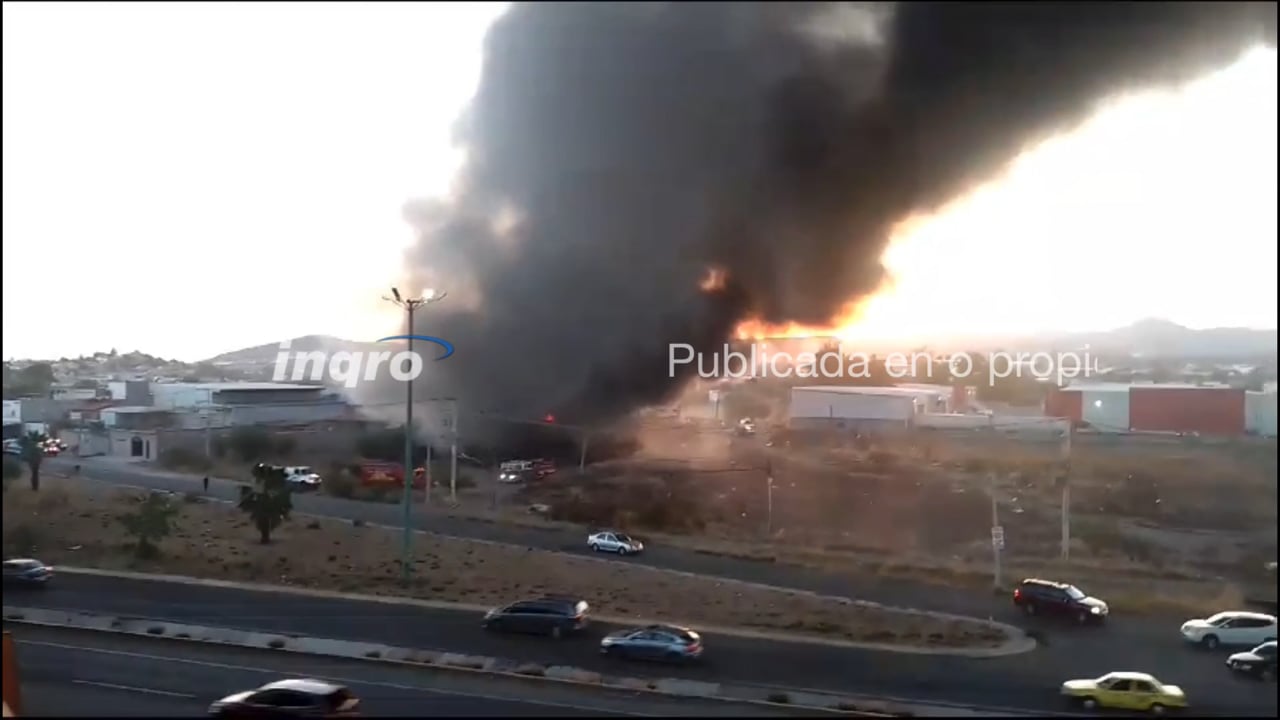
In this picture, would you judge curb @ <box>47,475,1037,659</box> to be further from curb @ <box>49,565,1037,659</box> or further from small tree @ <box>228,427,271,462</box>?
small tree @ <box>228,427,271,462</box>

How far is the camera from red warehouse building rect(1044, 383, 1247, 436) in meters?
5.52

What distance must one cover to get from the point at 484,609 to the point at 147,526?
3.14 metres

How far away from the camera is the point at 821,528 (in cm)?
952

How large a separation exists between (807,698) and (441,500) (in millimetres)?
6896

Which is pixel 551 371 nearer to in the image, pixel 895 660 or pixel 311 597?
pixel 311 597

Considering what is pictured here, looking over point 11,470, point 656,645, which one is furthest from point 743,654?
point 11,470

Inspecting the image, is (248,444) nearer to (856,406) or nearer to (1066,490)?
(856,406)

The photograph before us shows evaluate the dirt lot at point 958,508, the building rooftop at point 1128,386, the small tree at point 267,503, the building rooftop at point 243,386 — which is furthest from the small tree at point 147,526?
the building rooftop at point 1128,386

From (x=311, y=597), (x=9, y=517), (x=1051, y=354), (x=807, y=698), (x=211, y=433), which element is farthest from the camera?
(x=211, y=433)

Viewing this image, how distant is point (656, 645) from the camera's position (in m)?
5.18

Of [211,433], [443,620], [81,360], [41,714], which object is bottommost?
[443,620]

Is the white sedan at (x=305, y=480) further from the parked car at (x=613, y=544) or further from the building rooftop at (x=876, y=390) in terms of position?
the building rooftop at (x=876, y=390)

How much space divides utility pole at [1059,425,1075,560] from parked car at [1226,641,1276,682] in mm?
2343

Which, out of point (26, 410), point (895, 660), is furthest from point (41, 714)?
point (26, 410)
